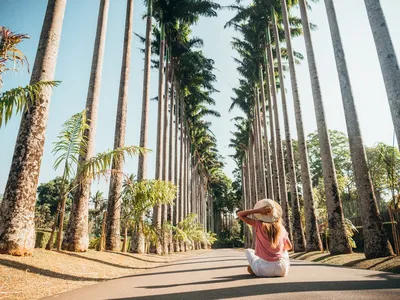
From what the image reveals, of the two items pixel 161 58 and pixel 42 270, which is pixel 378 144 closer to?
pixel 42 270

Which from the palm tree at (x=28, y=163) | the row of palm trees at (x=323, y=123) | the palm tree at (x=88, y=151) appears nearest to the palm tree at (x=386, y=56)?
the row of palm trees at (x=323, y=123)

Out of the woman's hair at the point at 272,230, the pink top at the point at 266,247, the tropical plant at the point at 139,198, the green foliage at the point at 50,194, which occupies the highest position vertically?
the green foliage at the point at 50,194

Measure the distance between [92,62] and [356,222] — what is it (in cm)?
2326

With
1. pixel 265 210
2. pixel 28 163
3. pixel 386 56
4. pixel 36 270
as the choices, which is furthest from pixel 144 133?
pixel 265 210

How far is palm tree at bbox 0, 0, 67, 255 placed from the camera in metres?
5.05

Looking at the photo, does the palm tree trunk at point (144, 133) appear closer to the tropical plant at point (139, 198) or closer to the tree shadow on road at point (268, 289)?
the tropical plant at point (139, 198)

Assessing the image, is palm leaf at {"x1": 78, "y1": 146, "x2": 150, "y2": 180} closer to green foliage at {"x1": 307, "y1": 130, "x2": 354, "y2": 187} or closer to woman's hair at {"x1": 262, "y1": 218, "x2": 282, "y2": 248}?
woman's hair at {"x1": 262, "y1": 218, "x2": 282, "y2": 248}

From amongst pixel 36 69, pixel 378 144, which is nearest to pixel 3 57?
pixel 36 69

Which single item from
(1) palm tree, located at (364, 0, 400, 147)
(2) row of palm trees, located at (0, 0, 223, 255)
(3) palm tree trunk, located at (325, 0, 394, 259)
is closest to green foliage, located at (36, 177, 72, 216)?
(2) row of palm trees, located at (0, 0, 223, 255)

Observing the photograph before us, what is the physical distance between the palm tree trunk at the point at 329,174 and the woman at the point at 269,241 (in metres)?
6.43

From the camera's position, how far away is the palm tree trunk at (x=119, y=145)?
10.1 metres

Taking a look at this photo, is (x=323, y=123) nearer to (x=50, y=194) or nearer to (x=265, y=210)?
(x=265, y=210)

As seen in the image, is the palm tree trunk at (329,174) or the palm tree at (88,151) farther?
the palm tree trunk at (329,174)

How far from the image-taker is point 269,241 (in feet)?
13.1
